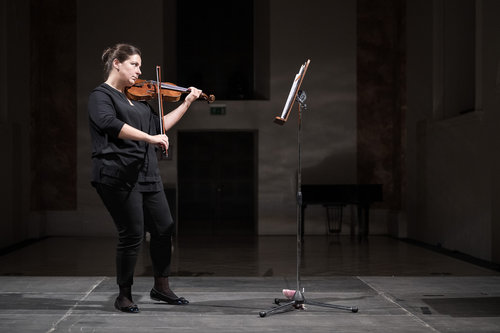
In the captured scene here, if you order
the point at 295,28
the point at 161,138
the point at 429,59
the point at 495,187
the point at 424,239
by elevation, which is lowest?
the point at 424,239

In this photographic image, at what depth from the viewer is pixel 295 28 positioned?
9641 millimetres

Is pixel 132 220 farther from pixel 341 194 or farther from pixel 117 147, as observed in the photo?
pixel 341 194

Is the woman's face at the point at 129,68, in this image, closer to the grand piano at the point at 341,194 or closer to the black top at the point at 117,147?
the black top at the point at 117,147

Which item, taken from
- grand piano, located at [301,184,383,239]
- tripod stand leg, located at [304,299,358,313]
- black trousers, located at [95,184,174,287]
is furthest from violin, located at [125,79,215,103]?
grand piano, located at [301,184,383,239]

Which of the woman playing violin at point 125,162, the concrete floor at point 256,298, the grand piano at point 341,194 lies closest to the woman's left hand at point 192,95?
the woman playing violin at point 125,162


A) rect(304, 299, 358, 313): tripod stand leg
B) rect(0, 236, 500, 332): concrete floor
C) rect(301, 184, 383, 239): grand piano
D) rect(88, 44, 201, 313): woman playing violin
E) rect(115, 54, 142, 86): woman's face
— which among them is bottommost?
rect(0, 236, 500, 332): concrete floor

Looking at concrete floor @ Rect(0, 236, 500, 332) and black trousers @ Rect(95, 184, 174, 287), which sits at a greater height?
black trousers @ Rect(95, 184, 174, 287)

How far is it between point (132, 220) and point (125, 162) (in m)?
0.31

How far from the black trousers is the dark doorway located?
770cm

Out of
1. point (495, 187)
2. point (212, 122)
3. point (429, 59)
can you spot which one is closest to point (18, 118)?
point (212, 122)

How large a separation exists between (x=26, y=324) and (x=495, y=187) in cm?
468

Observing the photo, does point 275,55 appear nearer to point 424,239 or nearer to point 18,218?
point 424,239

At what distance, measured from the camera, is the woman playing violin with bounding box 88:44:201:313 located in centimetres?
331

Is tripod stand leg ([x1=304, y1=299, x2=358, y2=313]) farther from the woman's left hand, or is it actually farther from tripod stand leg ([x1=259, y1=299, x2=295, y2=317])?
the woman's left hand
